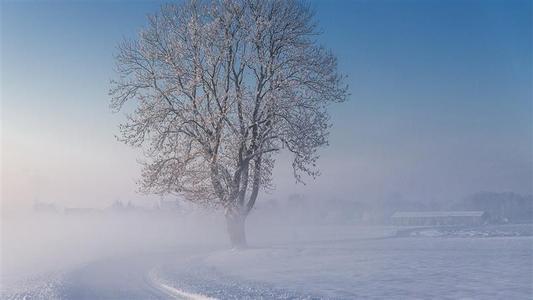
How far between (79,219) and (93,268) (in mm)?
89706

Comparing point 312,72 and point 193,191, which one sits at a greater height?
point 312,72

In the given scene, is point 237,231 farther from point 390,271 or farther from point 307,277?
point 390,271

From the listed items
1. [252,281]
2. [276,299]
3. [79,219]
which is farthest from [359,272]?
[79,219]

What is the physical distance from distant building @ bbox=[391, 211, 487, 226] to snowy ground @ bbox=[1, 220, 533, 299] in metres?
61.5

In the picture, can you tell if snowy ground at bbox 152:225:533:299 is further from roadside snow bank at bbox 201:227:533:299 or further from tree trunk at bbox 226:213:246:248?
tree trunk at bbox 226:213:246:248

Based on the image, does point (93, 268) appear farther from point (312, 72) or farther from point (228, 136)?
point (312, 72)

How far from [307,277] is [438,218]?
77940 millimetres

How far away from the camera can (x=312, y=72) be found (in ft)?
91.0

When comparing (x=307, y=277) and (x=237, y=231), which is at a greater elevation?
(x=237, y=231)

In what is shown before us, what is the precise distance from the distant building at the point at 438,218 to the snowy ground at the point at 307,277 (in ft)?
202

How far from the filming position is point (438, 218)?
90875 millimetres

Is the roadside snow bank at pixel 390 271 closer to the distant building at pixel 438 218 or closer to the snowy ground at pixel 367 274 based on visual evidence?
the snowy ground at pixel 367 274

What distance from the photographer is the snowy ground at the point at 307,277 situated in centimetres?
1570

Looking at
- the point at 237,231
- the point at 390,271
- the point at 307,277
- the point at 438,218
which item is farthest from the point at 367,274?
the point at 438,218
